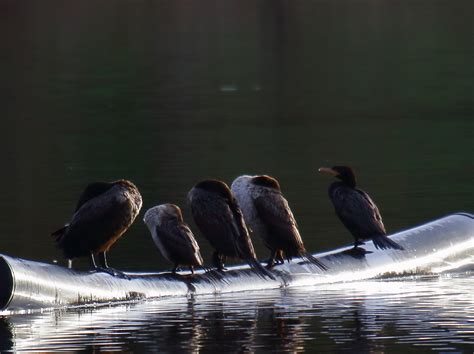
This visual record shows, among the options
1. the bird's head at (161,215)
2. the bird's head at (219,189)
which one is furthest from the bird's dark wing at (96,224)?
the bird's head at (219,189)

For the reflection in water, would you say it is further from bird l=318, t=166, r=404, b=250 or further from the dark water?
bird l=318, t=166, r=404, b=250

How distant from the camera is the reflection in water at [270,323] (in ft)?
40.8

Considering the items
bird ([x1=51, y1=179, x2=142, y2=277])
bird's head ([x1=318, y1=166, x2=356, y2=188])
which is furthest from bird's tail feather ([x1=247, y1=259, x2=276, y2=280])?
bird's head ([x1=318, y1=166, x2=356, y2=188])

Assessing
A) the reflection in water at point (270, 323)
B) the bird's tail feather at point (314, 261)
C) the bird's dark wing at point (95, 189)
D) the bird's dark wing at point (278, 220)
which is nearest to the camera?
the reflection in water at point (270, 323)

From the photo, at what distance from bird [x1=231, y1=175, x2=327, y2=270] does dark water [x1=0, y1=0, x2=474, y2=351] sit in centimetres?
69

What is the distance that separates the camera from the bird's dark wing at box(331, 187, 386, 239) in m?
15.9

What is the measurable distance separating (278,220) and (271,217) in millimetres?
85

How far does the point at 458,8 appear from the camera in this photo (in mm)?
81625

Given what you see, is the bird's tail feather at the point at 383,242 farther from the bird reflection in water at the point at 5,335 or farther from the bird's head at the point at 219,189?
the bird reflection in water at the point at 5,335

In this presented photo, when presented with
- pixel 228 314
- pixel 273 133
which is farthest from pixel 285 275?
pixel 273 133

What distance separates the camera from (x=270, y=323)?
1333 cm

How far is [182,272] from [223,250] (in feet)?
1.35

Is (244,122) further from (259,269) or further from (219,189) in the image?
(259,269)

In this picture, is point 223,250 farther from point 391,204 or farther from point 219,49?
point 219,49
